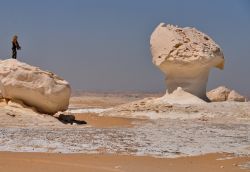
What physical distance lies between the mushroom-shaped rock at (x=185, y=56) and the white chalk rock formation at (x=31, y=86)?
1129 cm

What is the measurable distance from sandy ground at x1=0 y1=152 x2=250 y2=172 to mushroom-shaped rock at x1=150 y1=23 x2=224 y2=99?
18161mm

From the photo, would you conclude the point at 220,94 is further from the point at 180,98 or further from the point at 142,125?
the point at 142,125

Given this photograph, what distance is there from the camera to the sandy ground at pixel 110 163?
798 centimetres

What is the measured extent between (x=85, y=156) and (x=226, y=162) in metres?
2.96

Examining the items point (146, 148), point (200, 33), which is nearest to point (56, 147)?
point (146, 148)

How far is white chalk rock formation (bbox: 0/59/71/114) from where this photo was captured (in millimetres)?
17875

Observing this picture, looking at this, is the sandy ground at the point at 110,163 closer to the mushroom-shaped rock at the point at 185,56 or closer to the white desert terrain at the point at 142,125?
the white desert terrain at the point at 142,125

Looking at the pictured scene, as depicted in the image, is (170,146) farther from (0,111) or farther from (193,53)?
(193,53)

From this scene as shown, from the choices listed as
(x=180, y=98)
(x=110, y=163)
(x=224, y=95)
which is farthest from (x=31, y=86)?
(x=224, y=95)

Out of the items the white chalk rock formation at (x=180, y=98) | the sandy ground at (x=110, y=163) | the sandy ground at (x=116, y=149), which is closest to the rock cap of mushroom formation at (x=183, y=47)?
the white chalk rock formation at (x=180, y=98)

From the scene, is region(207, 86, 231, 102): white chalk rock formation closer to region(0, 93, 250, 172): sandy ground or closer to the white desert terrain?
the white desert terrain

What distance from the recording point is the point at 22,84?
1784 cm

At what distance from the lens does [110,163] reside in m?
8.86

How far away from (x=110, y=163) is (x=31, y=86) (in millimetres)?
9746
